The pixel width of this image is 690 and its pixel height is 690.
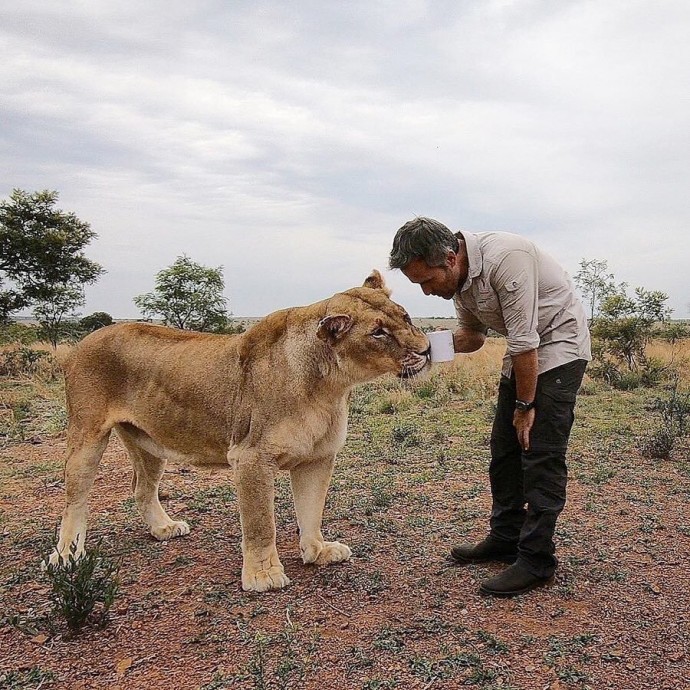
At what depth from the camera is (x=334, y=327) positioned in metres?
4.17

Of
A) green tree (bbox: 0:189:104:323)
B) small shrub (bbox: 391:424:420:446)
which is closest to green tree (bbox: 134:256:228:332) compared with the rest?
green tree (bbox: 0:189:104:323)

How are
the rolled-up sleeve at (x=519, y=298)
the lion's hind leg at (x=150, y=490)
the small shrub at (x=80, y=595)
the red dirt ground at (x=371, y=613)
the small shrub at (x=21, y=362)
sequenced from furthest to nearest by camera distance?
1. the small shrub at (x=21, y=362)
2. the lion's hind leg at (x=150, y=490)
3. the rolled-up sleeve at (x=519, y=298)
4. the small shrub at (x=80, y=595)
5. the red dirt ground at (x=371, y=613)

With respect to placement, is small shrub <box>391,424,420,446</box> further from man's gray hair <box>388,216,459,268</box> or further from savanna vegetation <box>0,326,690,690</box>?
man's gray hair <box>388,216,459,268</box>

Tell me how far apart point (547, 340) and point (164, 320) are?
66.4 feet

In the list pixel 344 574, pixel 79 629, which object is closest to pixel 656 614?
pixel 344 574

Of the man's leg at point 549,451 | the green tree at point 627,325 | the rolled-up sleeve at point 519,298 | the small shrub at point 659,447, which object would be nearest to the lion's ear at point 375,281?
the rolled-up sleeve at point 519,298

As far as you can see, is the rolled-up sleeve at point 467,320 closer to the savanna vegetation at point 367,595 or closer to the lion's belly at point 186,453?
the savanna vegetation at point 367,595

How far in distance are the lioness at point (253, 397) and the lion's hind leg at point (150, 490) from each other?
0.35 feet

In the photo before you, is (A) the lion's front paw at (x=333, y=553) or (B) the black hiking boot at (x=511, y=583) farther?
(A) the lion's front paw at (x=333, y=553)

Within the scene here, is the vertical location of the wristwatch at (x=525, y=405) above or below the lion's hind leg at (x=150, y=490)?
above

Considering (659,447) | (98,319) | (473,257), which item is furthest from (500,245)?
(98,319)

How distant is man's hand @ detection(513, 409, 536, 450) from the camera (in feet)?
13.9

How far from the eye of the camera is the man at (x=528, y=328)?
408 centimetres

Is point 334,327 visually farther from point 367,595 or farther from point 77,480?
point 77,480
